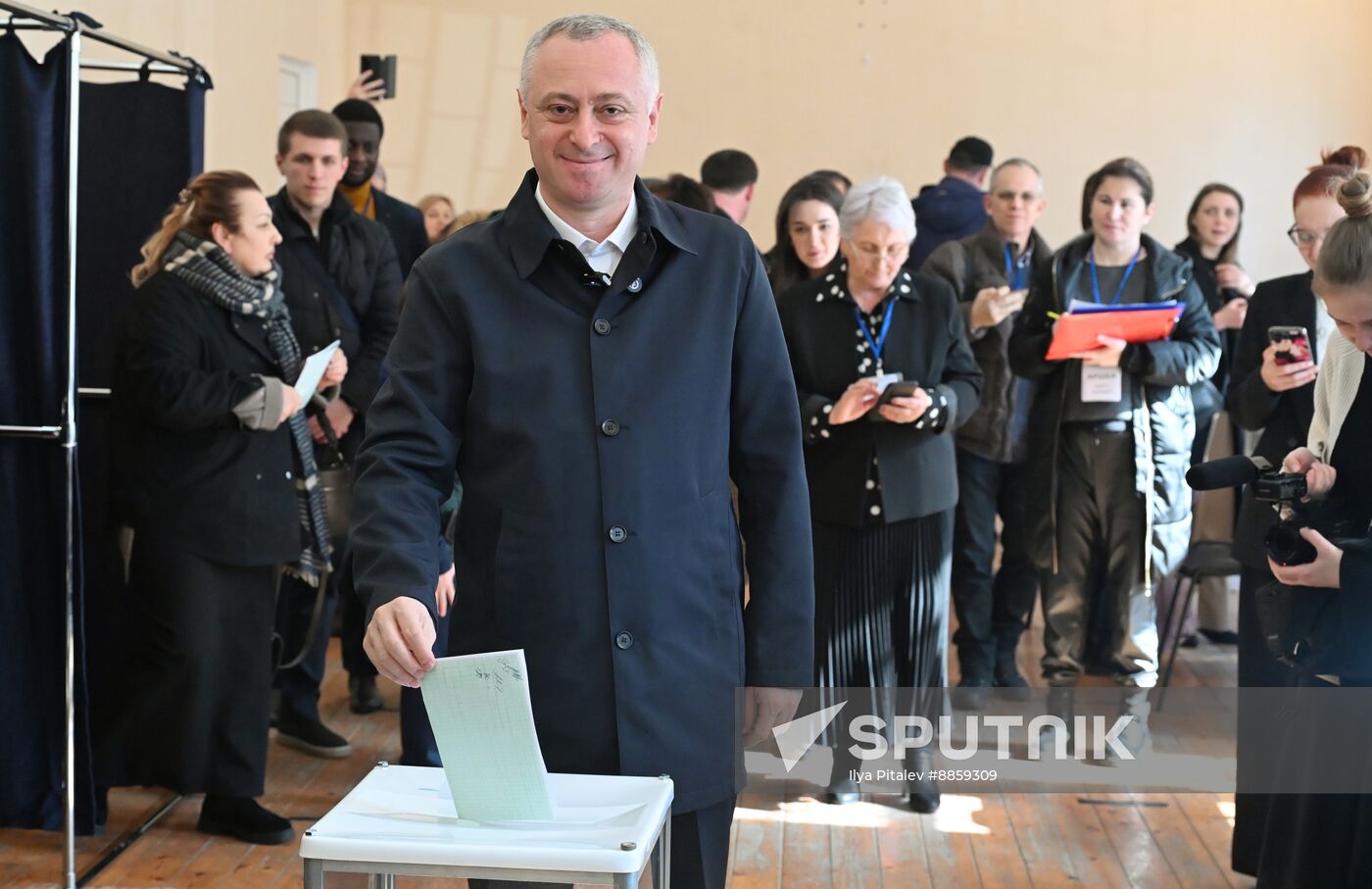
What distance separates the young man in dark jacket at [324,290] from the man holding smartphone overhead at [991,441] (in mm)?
1864

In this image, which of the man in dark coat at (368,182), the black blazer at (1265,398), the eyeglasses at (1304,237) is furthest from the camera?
the man in dark coat at (368,182)

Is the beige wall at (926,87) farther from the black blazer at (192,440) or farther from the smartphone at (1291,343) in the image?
the smartphone at (1291,343)

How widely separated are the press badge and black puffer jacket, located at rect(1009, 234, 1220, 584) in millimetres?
36

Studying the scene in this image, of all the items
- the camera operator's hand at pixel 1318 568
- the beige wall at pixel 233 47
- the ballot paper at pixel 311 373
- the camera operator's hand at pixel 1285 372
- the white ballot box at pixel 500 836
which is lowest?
the white ballot box at pixel 500 836

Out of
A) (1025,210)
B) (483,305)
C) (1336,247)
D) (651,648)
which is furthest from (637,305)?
(1025,210)

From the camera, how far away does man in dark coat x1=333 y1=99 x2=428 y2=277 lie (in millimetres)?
5117

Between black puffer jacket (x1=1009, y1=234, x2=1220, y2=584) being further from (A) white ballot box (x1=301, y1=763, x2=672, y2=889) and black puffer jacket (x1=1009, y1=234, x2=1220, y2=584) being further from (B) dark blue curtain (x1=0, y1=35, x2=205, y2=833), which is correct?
(A) white ballot box (x1=301, y1=763, x2=672, y2=889)

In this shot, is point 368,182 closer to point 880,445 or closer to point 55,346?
point 55,346

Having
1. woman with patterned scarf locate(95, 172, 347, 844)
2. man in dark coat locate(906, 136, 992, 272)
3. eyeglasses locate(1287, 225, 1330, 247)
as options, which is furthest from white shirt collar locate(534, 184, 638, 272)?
man in dark coat locate(906, 136, 992, 272)

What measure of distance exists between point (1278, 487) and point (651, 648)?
1.23 m

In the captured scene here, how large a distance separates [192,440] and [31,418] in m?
0.36

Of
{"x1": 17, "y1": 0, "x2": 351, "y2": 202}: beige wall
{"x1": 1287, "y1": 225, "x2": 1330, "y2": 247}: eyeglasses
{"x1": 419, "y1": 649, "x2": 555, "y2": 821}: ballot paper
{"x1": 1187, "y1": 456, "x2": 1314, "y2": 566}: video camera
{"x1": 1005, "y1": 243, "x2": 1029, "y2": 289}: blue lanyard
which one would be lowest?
{"x1": 419, "y1": 649, "x2": 555, "y2": 821}: ballot paper

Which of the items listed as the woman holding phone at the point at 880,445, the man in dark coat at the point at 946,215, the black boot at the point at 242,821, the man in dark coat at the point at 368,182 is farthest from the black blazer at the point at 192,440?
the man in dark coat at the point at 946,215

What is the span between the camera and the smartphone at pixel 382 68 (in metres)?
6.68
